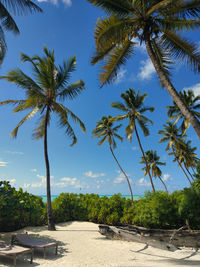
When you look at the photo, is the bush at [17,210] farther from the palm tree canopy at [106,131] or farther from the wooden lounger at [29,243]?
the palm tree canopy at [106,131]

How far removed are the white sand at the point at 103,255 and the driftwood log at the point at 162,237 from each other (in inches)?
9.8

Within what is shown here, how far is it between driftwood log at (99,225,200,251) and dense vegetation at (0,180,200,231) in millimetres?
645

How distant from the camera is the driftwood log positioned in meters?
6.68

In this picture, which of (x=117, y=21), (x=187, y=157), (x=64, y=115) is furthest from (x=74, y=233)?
(x=187, y=157)

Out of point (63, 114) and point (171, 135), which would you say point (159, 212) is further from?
point (171, 135)

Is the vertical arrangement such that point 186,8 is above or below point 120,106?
below

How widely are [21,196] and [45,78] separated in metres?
7.53

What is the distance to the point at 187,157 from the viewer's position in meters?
30.5

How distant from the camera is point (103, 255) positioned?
6.41 meters

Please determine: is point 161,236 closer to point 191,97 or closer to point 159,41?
point 159,41

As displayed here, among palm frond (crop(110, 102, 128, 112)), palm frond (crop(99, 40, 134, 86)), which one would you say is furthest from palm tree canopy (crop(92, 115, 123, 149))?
palm frond (crop(99, 40, 134, 86))

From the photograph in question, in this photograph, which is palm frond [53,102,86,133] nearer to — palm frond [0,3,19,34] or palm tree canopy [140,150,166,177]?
palm frond [0,3,19,34]

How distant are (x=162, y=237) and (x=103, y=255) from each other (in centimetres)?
257

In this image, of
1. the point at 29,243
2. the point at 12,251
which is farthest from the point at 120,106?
the point at 12,251
